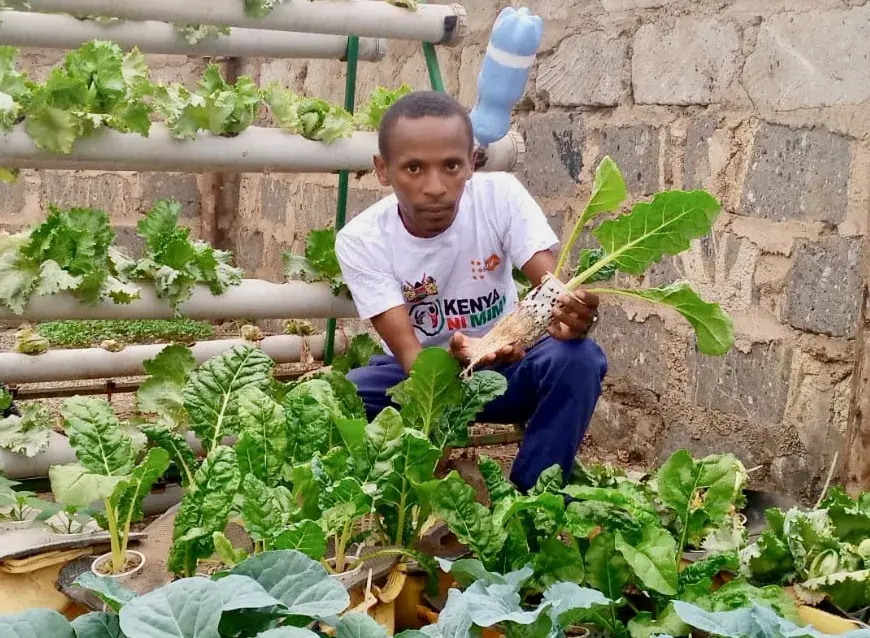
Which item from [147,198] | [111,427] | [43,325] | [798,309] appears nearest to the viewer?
[111,427]

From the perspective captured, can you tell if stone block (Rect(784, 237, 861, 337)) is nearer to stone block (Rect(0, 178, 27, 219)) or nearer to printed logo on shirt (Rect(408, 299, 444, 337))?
printed logo on shirt (Rect(408, 299, 444, 337))

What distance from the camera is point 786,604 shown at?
165 centimetres

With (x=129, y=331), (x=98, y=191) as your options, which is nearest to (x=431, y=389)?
(x=129, y=331)

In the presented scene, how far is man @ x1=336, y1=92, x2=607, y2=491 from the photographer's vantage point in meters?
2.22

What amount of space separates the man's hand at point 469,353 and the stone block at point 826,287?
2.71 feet

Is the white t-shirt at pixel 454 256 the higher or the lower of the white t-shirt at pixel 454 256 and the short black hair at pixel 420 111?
the lower

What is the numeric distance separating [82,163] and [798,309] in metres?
1.76

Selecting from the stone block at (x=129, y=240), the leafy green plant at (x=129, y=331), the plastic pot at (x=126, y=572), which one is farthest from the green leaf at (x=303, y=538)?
the stone block at (x=129, y=240)

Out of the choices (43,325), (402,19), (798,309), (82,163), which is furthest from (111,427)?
(43,325)

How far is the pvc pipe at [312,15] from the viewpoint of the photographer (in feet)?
7.88

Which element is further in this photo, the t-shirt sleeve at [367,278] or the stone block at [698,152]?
the stone block at [698,152]

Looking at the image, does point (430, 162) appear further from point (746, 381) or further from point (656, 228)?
point (746, 381)

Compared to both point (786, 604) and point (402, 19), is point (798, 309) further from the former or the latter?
point (402, 19)

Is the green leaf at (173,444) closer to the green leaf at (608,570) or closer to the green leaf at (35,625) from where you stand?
the green leaf at (35,625)
